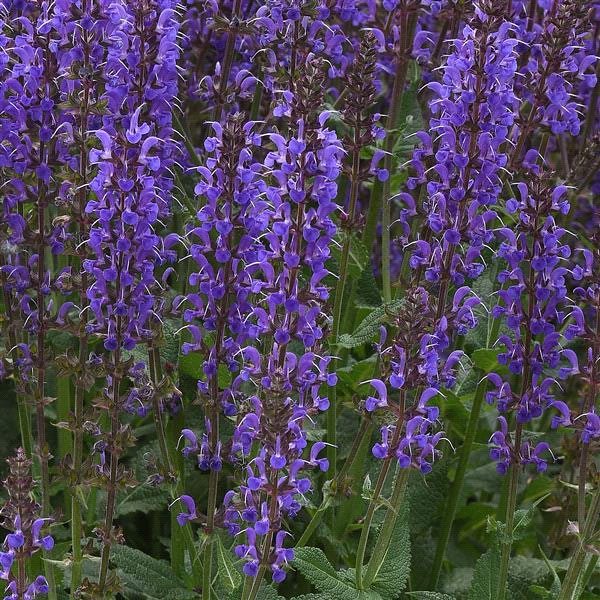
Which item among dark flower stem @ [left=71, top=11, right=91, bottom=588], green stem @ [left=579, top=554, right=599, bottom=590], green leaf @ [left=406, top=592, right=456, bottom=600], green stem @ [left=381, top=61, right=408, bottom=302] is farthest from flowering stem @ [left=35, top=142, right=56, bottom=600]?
green stem @ [left=579, top=554, right=599, bottom=590]

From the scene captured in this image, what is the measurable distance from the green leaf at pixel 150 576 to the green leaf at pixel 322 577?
577 millimetres

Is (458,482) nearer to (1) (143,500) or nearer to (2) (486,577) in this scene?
(2) (486,577)

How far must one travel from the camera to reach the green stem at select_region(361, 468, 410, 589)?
3.42 m

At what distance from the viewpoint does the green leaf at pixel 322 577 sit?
11.3 feet

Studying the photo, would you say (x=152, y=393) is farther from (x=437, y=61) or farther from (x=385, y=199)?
(x=437, y=61)

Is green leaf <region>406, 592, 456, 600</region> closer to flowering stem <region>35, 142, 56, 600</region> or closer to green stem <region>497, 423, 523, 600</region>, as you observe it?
green stem <region>497, 423, 523, 600</region>

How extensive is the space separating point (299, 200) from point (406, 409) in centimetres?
75

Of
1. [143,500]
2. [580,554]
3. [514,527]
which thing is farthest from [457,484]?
[143,500]

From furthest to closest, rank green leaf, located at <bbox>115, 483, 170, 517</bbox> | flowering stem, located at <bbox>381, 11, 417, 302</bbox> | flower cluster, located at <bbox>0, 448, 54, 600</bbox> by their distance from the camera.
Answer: green leaf, located at <bbox>115, 483, 170, 517</bbox> < flowering stem, located at <bbox>381, 11, 417, 302</bbox> < flower cluster, located at <bbox>0, 448, 54, 600</bbox>

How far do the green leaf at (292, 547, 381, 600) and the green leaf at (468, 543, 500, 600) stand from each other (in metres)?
0.47

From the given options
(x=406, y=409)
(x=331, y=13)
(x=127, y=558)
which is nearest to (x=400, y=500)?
(x=406, y=409)

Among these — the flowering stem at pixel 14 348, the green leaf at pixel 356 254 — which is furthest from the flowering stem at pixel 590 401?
the flowering stem at pixel 14 348

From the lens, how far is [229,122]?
2957 mm

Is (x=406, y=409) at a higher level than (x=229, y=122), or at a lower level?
lower
